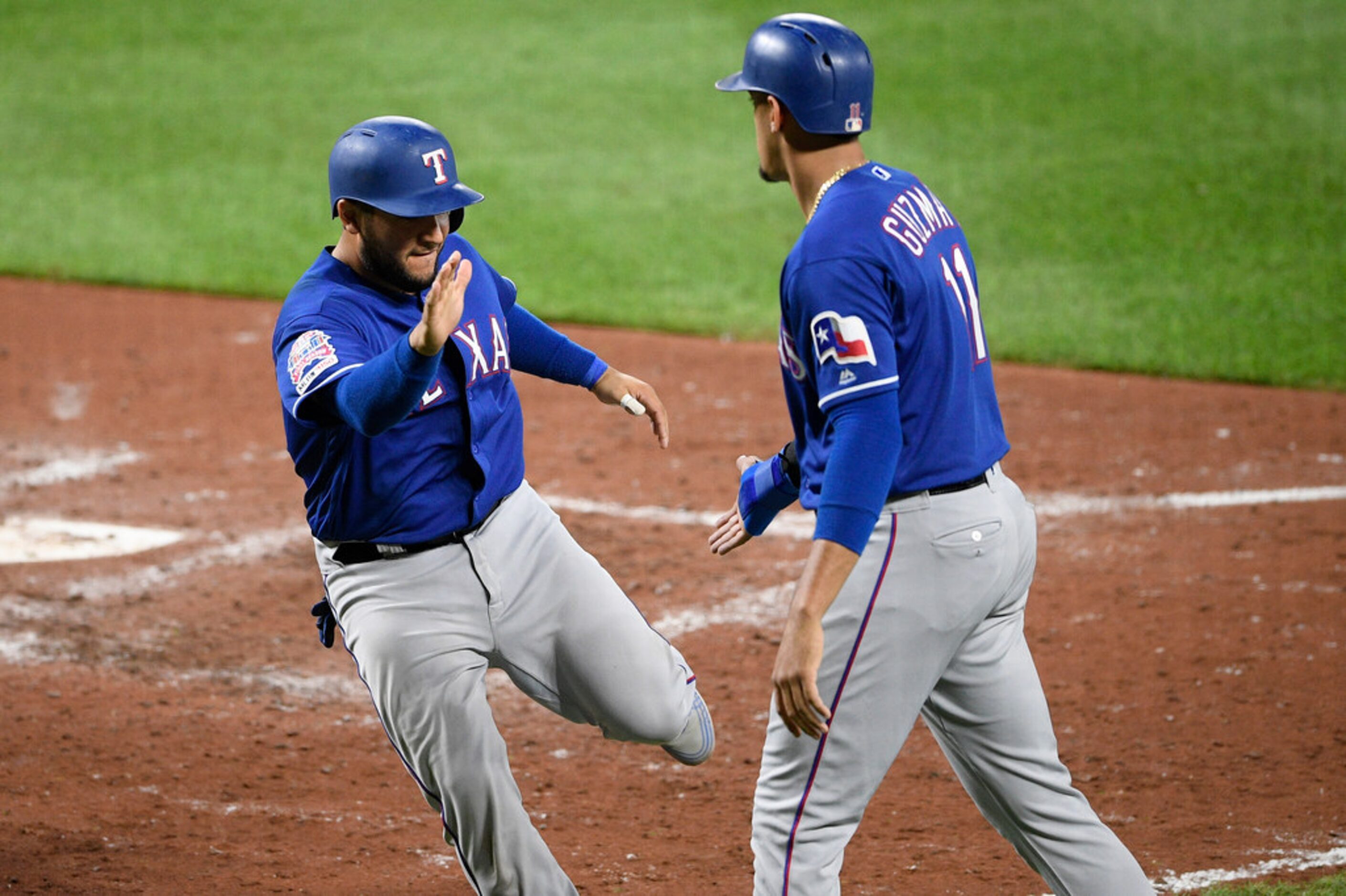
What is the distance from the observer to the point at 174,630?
222 inches

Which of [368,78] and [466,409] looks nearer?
[466,409]

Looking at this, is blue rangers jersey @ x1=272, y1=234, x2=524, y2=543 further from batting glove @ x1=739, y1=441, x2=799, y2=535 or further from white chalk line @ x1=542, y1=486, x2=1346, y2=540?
white chalk line @ x1=542, y1=486, x2=1346, y2=540

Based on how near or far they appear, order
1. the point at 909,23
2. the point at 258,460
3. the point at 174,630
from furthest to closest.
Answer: the point at 909,23 → the point at 258,460 → the point at 174,630

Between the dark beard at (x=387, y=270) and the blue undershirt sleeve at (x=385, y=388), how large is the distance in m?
0.35

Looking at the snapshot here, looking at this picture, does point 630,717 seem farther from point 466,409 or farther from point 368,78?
point 368,78

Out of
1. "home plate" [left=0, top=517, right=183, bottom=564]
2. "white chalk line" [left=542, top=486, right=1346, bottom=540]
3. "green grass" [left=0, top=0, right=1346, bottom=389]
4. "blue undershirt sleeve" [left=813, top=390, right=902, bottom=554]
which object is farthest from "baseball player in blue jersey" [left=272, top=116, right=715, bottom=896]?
"green grass" [left=0, top=0, right=1346, bottom=389]

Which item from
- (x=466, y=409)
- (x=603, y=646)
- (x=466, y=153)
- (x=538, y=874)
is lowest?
(x=466, y=153)

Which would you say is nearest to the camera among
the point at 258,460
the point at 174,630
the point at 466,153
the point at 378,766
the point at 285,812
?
the point at 285,812

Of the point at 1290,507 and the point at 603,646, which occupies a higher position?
the point at 603,646

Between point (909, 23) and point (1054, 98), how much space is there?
7.73 feet

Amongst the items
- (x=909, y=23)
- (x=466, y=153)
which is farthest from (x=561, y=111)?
(x=909, y=23)

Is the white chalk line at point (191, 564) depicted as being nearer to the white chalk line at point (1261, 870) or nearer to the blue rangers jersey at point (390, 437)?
the blue rangers jersey at point (390, 437)

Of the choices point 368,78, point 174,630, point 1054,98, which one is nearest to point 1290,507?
point 174,630

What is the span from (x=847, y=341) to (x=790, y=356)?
233mm
